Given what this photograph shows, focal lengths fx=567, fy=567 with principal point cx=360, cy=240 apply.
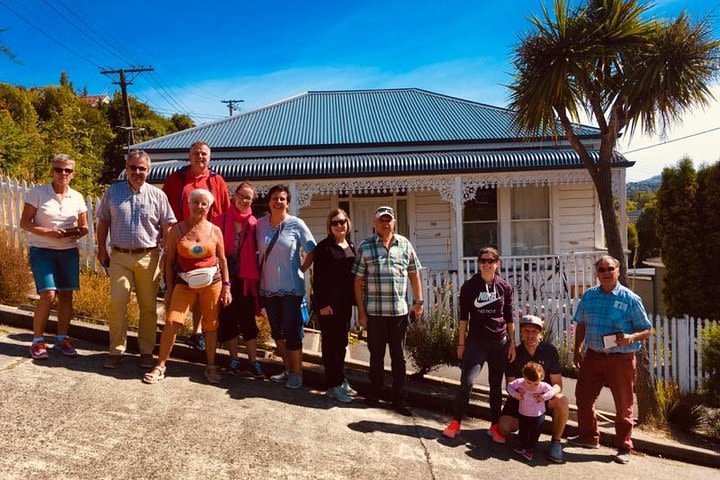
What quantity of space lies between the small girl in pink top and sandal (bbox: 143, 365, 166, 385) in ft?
9.61

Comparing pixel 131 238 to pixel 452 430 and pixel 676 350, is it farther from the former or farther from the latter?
pixel 676 350

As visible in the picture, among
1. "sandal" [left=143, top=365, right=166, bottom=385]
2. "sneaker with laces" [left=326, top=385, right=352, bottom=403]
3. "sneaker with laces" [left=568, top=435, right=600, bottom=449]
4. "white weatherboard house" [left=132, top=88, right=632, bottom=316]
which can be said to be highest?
"white weatherboard house" [left=132, top=88, right=632, bottom=316]

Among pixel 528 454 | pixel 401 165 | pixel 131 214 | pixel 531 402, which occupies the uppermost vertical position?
pixel 401 165

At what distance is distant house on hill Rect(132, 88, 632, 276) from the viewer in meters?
12.0

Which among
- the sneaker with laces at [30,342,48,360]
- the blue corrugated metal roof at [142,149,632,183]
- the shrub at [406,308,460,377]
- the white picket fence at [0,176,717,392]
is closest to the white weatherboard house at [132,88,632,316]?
the blue corrugated metal roof at [142,149,632,183]

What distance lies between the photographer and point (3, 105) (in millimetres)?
23312

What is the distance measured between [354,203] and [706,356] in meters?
9.31

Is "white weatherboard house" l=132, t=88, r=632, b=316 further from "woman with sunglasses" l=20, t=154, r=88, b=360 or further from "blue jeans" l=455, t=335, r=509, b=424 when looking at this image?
"woman with sunglasses" l=20, t=154, r=88, b=360

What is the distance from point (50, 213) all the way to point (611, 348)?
16.0 feet

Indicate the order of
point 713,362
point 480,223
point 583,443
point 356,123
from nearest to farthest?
point 583,443 < point 713,362 < point 480,223 < point 356,123

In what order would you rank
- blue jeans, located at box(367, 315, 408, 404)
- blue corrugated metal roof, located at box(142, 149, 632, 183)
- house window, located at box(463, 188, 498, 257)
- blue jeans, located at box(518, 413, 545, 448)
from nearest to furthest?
blue jeans, located at box(518, 413, 545, 448) < blue jeans, located at box(367, 315, 408, 404) < blue corrugated metal roof, located at box(142, 149, 632, 183) < house window, located at box(463, 188, 498, 257)

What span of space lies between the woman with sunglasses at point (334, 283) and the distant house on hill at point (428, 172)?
265 inches

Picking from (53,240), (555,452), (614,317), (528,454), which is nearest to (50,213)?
(53,240)

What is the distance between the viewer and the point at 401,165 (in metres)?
11.9
